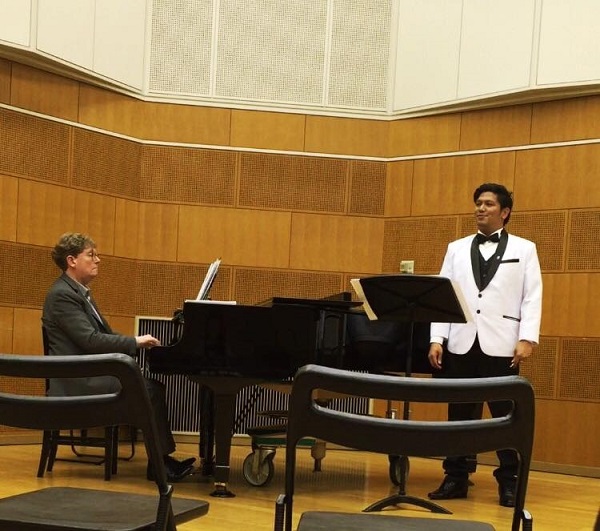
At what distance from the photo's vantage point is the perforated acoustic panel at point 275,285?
289 inches

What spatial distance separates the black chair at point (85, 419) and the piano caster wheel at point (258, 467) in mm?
3141

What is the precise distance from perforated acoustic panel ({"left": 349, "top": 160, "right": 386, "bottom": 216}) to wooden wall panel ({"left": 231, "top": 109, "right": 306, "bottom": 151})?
487 mm

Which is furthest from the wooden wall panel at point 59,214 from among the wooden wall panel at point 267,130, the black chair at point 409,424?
the black chair at point 409,424

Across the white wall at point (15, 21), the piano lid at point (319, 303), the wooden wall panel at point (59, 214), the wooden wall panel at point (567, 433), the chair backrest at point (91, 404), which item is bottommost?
the wooden wall panel at point (567, 433)

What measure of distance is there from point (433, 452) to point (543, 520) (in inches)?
117

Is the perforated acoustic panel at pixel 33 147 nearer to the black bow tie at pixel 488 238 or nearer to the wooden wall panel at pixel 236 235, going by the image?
the wooden wall panel at pixel 236 235

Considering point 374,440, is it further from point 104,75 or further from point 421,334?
point 104,75

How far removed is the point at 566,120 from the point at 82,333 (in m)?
3.80

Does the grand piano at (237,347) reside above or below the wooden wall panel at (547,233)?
below

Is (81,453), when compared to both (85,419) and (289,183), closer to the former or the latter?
(289,183)

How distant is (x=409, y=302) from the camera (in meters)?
4.38

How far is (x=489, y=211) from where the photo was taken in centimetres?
488

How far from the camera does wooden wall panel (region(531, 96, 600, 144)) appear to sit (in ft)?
21.7

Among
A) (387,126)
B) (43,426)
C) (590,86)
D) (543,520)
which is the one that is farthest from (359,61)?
(43,426)
